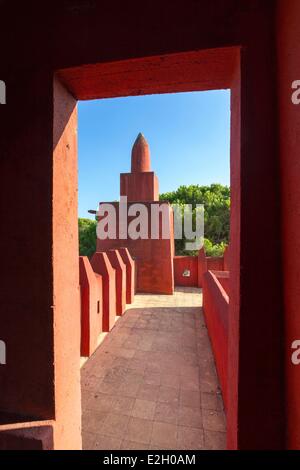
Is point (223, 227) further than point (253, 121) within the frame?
Yes

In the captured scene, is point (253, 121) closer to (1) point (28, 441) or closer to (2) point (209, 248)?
(1) point (28, 441)

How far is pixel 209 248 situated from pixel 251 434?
20.7m

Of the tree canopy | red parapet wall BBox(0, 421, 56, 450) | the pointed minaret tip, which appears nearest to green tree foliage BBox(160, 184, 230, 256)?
the tree canopy

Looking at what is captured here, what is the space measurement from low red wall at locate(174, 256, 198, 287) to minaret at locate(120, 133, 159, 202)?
18.6ft

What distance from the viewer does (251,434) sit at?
158cm

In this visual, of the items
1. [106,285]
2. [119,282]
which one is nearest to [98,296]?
[106,285]

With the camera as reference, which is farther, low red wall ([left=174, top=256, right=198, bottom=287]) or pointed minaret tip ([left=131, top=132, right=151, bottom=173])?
pointed minaret tip ([left=131, top=132, right=151, bottom=173])

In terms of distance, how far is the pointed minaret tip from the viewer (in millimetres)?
18117

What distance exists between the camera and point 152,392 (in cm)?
441

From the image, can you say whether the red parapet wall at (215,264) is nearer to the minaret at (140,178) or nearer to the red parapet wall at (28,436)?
the minaret at (140,178)

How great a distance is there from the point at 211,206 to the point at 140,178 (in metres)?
14.7

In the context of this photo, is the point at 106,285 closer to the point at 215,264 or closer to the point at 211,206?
the point at 215,264

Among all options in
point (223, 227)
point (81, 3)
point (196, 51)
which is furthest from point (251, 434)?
point (223, 227)

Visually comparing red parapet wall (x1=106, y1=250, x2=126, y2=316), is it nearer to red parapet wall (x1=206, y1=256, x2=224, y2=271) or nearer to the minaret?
red parapet wall (x1=206, y1=256, x2=224, y2=271)
